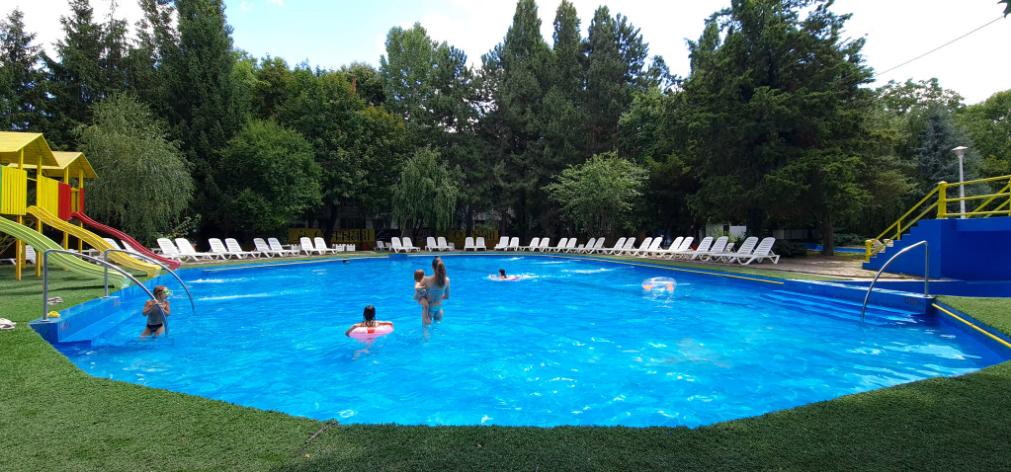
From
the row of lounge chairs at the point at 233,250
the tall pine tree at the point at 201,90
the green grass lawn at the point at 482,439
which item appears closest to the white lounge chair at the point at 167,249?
the row of lounge chairs at the point at 233,250

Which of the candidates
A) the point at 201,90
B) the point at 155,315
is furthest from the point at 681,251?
the point at 201,90

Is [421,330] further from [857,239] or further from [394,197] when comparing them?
[857,239]

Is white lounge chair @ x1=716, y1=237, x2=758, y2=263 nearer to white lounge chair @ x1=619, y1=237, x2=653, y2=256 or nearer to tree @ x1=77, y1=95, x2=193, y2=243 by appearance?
white lounge chair @ x1=619, y1=237, x2=653, y2=256

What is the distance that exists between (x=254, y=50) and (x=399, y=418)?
4177cm

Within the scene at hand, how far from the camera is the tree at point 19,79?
21.9m

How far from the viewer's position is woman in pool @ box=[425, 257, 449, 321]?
299 inches

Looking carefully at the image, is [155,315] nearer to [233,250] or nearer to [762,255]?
[233,250]

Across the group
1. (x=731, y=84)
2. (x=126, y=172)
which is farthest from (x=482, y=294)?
(x=126, y=172)

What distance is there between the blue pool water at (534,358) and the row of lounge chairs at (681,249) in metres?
6.44

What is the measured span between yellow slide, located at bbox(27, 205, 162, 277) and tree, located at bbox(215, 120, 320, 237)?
37.1 feet

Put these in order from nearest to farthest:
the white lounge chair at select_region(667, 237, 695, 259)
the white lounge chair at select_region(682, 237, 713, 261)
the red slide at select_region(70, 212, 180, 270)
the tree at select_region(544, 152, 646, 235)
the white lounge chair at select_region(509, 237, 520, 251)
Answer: the red slide at select_region(70, 212, 180, 270), the white lounge chair at select_region(682, 237, 713, 261), the white lounge chair at select_region(667, 237, 695, 259), the tree at select_region(544, 152, 646, 235), the white lounge chair at select_region(509, 237, 520, 251)

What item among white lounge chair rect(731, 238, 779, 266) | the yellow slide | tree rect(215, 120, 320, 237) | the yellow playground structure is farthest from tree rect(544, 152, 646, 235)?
the yellow playground structure

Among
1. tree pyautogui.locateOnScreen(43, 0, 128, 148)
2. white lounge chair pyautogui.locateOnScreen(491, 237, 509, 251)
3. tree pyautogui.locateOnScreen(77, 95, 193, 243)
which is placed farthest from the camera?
white lounge chair pyautogui.locateOnScreen(491, 237, 509, 251)

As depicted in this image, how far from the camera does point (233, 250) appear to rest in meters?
22.3
